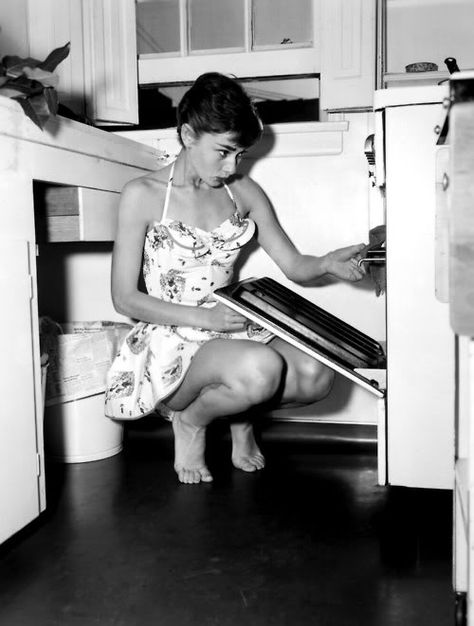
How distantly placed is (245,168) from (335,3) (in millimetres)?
657

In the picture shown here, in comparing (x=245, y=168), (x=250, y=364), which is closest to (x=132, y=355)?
(x=250, y=364)

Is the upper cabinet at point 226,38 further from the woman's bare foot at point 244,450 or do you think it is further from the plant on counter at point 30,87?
the woman's bare foot at point 244,450

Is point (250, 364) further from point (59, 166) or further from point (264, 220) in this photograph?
point (59, 166)

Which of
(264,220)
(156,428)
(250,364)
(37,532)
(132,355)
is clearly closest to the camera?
(37,532)

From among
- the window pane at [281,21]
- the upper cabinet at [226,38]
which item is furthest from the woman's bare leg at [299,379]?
the window pane at [281,21]

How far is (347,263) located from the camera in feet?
7.55

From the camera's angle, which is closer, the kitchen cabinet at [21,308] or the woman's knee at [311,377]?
the kitchen cabinet at [21,308]

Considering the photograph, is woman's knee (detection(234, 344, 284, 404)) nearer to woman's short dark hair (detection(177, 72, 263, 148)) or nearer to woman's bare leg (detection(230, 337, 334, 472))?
woman's bare leg (detection(230, 337, 334, 472))

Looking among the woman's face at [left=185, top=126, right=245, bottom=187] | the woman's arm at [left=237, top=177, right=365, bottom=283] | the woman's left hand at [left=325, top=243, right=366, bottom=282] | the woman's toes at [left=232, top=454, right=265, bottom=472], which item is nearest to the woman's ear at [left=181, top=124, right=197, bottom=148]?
the woman's face at [left=185, top=126, right=245, bottom=187]

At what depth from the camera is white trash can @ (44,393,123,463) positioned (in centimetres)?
249

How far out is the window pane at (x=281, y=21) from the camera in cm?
281

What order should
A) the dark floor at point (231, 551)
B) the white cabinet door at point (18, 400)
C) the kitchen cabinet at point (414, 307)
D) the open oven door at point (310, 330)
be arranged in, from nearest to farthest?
the dark floor at point (231, 551) → the white cabinet door at point (18, 400) → the kitchen cabinet at point (414, 307) → the open oven door at point (310, 330)

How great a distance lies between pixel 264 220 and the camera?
2.52 meters

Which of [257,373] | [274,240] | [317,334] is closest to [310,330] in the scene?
[317,334]
